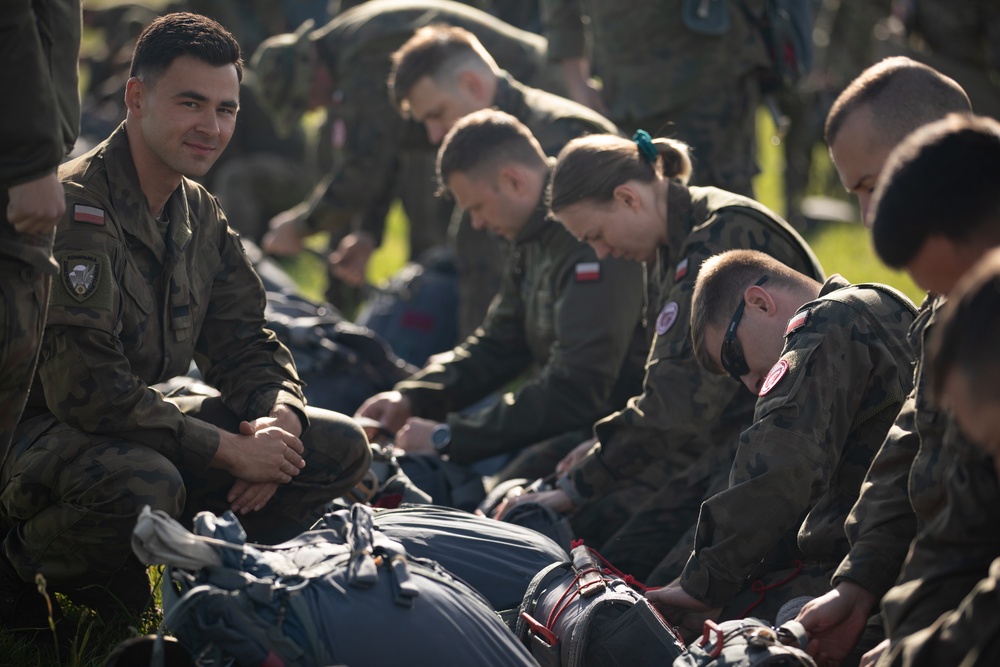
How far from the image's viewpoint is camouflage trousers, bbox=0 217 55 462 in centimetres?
268

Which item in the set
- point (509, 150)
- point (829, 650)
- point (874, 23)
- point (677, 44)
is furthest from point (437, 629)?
point (874, 23)

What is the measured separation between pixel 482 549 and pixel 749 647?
963 mm

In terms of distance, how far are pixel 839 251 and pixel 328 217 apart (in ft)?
12.9

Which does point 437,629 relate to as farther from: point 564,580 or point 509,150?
point 509,150

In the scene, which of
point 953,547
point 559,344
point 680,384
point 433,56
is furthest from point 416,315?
point 953,547

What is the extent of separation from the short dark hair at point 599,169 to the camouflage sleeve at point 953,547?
1.92 metres

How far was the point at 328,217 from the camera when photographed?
7.04m

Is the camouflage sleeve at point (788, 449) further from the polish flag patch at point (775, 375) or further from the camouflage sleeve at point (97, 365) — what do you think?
the camouflage sleeve at point (97, 365)

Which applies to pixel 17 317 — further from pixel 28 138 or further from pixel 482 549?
pixel 482 549

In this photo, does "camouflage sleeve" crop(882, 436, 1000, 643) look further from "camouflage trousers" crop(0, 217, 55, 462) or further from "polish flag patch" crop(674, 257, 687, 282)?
"camouflage trousers" crop(0, 217, 55, 462)

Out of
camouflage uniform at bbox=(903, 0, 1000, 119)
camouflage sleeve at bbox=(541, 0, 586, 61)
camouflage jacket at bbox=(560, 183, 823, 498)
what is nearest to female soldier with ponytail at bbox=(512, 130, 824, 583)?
camouflage jacket at bbox=(560, 183, 823, 498)

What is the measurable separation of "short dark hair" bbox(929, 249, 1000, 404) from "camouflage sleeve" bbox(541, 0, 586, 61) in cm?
470

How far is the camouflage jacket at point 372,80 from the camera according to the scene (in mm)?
6723

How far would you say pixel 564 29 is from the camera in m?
6.55
